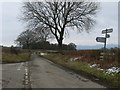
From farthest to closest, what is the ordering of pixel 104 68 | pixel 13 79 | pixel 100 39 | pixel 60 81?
pixel 100 39, pixel 104 68, pixel 13 79, pixel 60 81

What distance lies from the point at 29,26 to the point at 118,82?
34.8 meters

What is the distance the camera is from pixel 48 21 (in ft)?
139

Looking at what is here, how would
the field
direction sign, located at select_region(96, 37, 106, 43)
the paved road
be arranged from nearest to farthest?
the paved road, the field, direction sign, located at select_region(96, 37, 106, 43)

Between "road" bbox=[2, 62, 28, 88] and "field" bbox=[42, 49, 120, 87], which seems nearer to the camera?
"road" bbox=[2, 62, 28, 88]

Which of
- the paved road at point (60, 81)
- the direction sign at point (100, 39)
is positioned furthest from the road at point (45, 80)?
the direction sign at point (100, 39)

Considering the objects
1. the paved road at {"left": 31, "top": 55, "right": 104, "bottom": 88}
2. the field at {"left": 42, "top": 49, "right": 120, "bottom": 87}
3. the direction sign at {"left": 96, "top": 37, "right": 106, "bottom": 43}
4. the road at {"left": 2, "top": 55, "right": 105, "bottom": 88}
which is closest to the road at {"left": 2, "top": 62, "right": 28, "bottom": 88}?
the road at {"left": 2, "top": 55, "right": 105, "bottom": 88}

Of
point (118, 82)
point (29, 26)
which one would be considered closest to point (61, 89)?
point (118, 82)

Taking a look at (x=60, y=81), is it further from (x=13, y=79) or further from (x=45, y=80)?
(x=13, y=79)

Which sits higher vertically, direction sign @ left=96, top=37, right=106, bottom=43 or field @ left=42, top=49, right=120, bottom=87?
direction sign @ left=96, top=37, right=106, bottom=43

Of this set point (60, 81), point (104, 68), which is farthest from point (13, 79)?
point (104, 68)

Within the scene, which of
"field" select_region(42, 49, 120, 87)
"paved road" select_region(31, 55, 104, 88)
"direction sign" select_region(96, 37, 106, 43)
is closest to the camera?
"paved road" select_region(31, 55, 104, 88)

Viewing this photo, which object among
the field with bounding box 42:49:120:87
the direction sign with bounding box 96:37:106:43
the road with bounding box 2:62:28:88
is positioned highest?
the direction sign with bounding box 96:37:106:43

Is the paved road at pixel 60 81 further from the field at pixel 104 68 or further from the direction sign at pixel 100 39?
the direction sign at pixel 100 39

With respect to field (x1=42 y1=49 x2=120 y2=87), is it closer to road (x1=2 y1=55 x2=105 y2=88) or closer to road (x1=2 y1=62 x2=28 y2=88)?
road (x1=2 y1=55 x2=105 y2=88)
